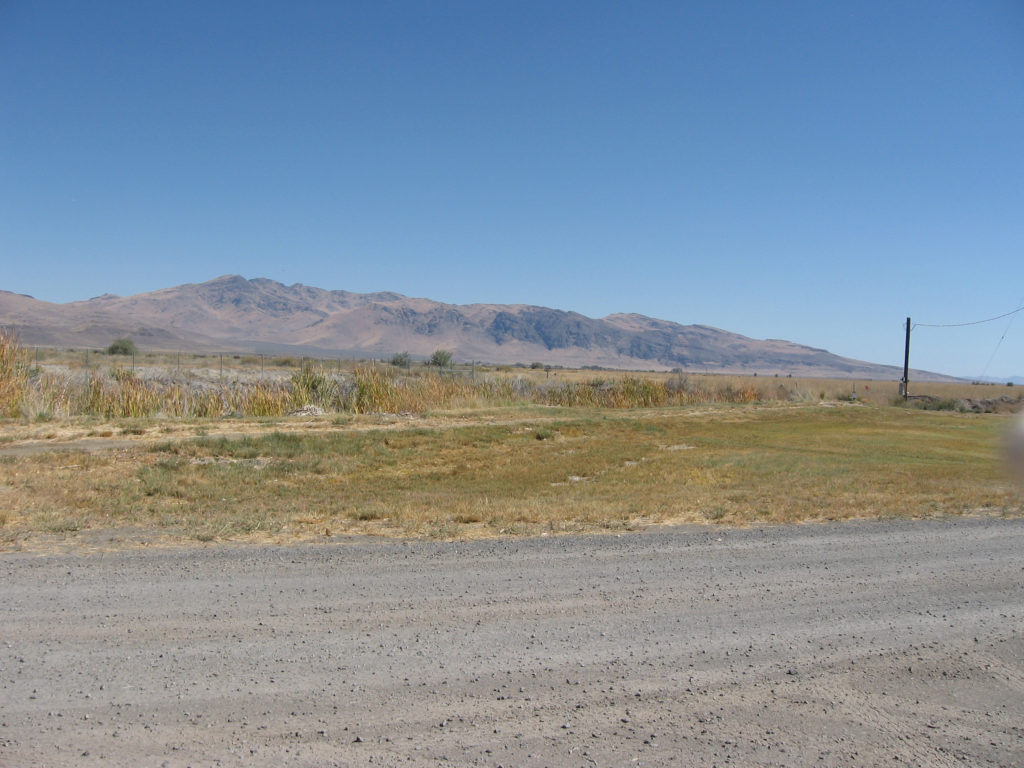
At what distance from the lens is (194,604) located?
6426mm

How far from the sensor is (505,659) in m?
5.51

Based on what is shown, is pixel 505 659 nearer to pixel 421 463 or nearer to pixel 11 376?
pixel 421 463

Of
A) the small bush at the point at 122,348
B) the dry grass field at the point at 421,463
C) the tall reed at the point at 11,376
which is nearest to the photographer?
the dry grass field at the point at 421,463

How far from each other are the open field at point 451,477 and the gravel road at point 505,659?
1741 mm

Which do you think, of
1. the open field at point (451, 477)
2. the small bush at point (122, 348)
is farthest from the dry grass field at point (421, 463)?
the small bush at point (122, 348)

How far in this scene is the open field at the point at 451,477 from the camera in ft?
33.0

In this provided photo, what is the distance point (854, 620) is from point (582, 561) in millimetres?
2602

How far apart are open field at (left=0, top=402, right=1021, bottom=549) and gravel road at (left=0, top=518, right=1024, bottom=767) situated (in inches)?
68.6

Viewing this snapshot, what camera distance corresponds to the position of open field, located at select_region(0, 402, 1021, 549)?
10062mm

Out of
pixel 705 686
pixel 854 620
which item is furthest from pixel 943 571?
pixel 705 686

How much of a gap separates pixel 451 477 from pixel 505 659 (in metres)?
11.7

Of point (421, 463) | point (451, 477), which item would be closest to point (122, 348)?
point (421, 463)

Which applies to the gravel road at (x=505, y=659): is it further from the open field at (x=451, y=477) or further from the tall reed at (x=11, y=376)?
the tall reed at (x=11, y=376)

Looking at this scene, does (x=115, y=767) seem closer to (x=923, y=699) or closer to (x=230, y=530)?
(x=923, y=699)
